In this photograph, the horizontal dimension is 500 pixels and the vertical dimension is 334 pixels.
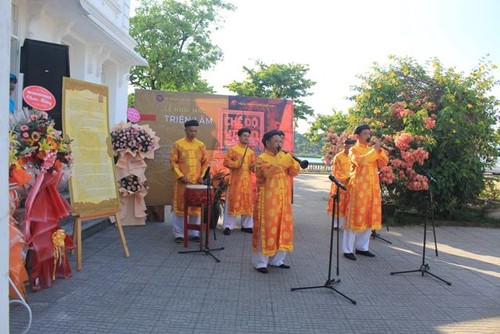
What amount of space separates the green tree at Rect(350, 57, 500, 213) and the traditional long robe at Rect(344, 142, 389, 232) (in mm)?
3397

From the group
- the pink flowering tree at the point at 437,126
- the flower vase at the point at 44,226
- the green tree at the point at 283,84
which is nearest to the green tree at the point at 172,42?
A: the green tree at the point at 283,84

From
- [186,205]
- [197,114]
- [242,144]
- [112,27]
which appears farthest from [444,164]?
[112,27]

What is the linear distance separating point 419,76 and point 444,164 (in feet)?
7.40

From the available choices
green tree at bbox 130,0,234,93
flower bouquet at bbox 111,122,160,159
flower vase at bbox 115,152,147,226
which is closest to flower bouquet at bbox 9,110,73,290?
flower bouquet at bbox 111,122,160,159

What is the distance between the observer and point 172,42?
2108 cm

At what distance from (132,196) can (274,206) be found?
3.73m

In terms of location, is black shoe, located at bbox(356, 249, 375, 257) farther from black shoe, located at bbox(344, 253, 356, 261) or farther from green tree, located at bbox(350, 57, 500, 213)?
green tree, located at bbox(350, 57, 500, 213)

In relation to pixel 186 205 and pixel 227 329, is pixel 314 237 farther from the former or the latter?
pixel 227 329

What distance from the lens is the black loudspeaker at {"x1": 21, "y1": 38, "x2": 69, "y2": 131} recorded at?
599 centimetres

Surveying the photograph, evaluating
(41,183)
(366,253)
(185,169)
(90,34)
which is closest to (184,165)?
(185,169)

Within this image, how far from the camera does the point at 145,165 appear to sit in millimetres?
7770

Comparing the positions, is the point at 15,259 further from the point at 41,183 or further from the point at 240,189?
the point at 240,189

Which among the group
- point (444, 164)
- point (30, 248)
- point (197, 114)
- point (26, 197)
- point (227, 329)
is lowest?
point (227, 329)

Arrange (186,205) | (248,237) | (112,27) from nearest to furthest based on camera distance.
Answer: (186,205)
(248,237)
(112,27)
